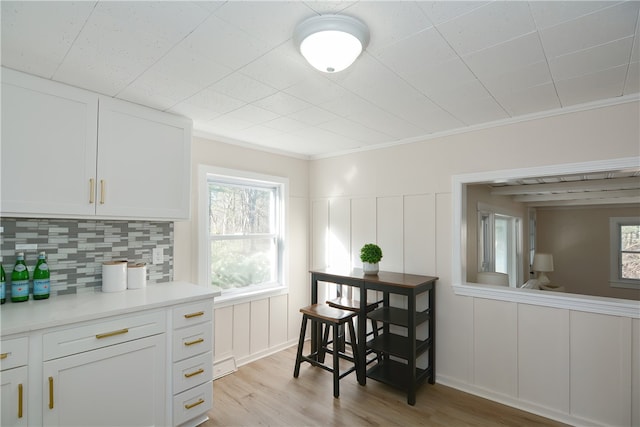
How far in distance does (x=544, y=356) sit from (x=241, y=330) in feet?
8.73

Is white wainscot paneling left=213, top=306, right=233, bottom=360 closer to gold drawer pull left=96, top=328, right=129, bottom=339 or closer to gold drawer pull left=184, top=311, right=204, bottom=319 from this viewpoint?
gold drawer pull left=184, top=311, right=204, bottom=319

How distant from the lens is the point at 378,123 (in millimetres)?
2729

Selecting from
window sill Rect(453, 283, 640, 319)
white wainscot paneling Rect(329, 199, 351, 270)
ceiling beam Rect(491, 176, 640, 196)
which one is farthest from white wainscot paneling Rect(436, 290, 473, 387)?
ceiling beam Rect(491, 176, 640, 196)

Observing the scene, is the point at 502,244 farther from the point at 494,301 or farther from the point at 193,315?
the point at 193,315

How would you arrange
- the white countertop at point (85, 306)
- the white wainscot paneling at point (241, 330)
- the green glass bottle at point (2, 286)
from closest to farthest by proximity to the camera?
the white countertop at point (85, 306) → the green glass bottle at point (2, 286) → the white wainscot paneling at point (241, 330)

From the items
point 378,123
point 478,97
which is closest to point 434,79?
point 478,97

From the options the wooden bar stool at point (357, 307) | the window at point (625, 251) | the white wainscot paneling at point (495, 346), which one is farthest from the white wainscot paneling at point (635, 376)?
the window at point (625, 251)

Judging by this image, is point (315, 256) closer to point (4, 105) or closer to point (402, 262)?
point (402, 262)

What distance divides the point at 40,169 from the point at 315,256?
2.77 metres

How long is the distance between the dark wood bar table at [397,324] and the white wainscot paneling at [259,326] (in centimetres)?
64

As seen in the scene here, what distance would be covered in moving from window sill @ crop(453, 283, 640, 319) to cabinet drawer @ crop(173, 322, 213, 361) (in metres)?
2.11

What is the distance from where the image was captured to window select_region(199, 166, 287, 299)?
3.16 meters

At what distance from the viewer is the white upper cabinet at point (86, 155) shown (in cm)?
183

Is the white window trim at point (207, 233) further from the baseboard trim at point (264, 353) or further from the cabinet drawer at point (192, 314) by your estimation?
the cabinet drawer at point (192, 314)
